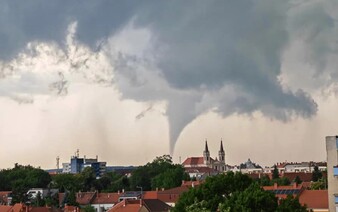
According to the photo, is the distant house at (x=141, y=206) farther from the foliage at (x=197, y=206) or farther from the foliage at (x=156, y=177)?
the foliage at (x=156, y=177)

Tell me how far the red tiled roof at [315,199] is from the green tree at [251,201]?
34965mm

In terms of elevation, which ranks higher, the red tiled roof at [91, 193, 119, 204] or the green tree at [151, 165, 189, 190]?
the green tree at [151, 165, 189, 190]

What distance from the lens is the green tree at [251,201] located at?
5162cm

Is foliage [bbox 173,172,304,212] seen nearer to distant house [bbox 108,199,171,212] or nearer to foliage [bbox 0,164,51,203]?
distant house [bbox 108,199,171,212]

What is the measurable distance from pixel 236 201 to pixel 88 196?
95.4 metres

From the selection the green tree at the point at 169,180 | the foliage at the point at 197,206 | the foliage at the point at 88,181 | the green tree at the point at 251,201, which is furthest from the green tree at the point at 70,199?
the green tree at the point at 251,201

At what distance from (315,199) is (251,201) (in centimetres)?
3973

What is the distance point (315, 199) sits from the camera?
89062mm

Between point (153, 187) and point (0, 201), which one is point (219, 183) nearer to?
point (0, 201)

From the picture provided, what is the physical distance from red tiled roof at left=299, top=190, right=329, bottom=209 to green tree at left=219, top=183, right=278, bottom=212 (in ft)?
115

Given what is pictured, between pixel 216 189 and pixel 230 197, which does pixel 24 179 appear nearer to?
pixel 216 189

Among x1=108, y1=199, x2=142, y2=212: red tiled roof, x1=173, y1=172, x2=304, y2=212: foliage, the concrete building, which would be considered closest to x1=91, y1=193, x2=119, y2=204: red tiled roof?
x1=108, y1=199, x2=142, y2=212: red tiled roof

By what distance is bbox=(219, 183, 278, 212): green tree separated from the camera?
51.6 m

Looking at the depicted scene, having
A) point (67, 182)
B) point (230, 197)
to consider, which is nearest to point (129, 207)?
point (230, 197)
